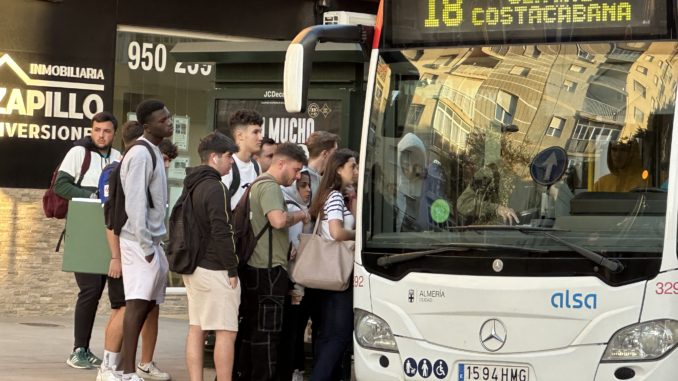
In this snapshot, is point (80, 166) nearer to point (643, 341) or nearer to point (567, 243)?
point (567, 243)

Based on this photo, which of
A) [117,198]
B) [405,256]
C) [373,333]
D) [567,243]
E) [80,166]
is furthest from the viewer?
[80,166]

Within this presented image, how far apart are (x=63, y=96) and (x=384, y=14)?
24.1 feet

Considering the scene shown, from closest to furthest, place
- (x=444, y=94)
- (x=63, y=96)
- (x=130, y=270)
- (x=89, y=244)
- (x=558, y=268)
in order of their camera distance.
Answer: (x=558, y=268) < (x=444, y=94) < (x=130, y=270) < (x=89, y=244) < (x=63, y=96)

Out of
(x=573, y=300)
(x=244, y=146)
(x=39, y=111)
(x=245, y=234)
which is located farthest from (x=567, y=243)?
(x=39, y=111)

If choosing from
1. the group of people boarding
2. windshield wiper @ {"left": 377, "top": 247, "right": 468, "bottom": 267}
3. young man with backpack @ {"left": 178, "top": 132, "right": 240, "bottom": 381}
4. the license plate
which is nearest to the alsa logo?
the license plate

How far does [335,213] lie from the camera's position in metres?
9.20

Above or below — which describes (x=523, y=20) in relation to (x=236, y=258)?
above

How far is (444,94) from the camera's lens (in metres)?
7.82

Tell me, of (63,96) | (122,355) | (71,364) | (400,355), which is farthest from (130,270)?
(63,96)

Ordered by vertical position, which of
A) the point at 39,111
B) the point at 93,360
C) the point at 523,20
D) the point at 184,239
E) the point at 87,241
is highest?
the point at 523,20

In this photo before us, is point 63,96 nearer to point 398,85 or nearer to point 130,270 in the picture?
point 130,270

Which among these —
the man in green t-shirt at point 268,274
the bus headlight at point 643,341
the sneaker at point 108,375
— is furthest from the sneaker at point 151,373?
the bus headlight at point 643,341

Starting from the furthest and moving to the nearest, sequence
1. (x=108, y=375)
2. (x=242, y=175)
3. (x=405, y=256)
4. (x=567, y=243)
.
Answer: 1. (x=242, y=175)
2. (x=108, y=375)
3. (x=405, y=256)
4. (x=567, y=243)

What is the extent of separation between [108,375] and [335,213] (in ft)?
6.48
